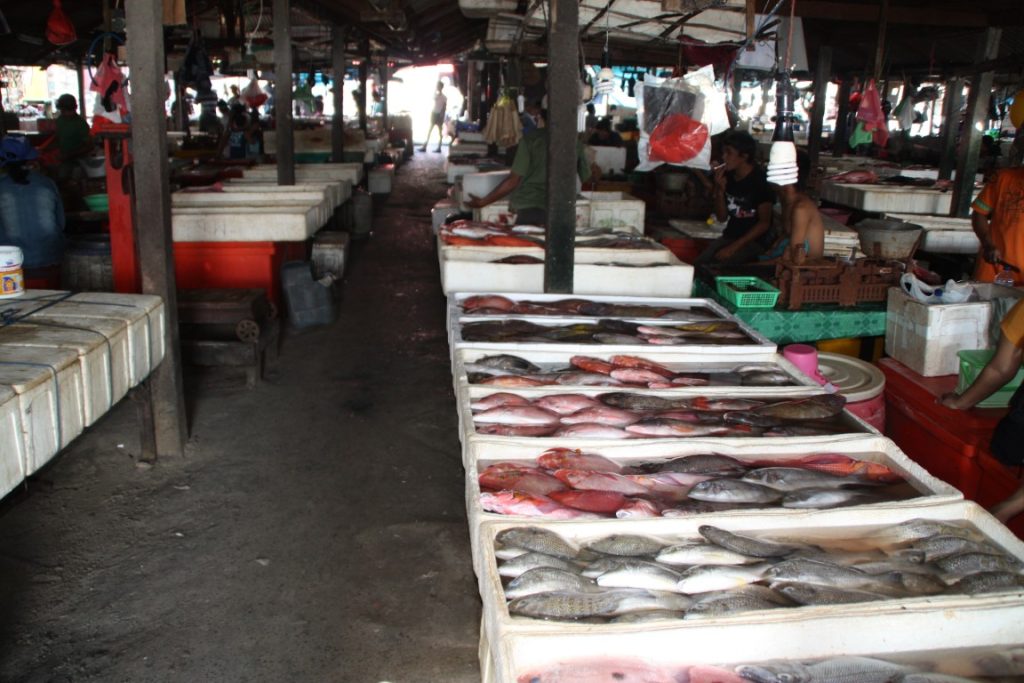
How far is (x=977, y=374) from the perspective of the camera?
432 cm

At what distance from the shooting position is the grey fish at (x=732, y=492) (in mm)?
2824

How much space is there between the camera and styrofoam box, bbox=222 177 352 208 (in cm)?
877

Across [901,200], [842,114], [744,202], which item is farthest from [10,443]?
[842,114]

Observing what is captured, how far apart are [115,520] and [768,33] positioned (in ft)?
20.1

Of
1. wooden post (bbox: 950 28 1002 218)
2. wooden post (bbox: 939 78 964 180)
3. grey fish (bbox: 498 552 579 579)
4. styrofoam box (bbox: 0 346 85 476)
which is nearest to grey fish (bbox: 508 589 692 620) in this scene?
grey fish (bbox: 498 552 579 579)

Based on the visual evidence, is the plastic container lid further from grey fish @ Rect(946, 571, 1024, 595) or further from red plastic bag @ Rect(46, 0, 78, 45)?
red plastic bag @ Rect(46, 0, 78, 45)

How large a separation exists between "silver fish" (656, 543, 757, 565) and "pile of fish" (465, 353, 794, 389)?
1.46 meters

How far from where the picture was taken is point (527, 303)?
5211 millimetres

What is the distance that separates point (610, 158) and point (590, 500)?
39.4 ft

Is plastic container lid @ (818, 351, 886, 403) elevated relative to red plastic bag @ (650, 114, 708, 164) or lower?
lower

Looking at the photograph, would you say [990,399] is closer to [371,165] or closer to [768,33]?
[768,33]

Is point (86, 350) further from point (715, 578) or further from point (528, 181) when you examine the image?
point (528, 181)

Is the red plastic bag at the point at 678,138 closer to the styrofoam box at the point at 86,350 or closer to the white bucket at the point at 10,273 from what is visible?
the styrofoam box at the point at 86,350

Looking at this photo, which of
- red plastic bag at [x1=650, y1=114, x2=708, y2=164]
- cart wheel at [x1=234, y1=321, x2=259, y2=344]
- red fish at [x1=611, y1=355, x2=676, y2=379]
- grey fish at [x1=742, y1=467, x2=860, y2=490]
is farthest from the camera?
cart wheel at [x1=234, y1=321, x2=259, y2=344]
